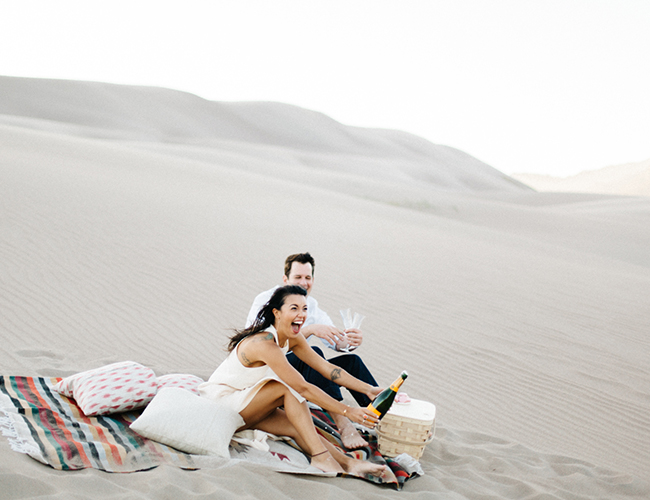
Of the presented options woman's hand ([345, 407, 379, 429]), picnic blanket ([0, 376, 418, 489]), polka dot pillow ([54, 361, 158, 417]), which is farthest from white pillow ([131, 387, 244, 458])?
woman's hand ([345, 407, 379, 429])

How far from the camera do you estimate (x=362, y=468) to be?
3699mm

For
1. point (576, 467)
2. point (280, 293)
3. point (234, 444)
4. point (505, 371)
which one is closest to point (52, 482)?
point (234, 444)

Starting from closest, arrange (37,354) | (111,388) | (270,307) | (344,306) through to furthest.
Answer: (270,307) → (111,388) → (37,354) → (344,306)

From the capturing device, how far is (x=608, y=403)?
5738mm

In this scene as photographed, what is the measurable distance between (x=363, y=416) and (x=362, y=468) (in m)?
0.32

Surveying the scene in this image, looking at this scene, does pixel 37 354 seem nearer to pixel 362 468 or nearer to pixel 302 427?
pixel 302 427

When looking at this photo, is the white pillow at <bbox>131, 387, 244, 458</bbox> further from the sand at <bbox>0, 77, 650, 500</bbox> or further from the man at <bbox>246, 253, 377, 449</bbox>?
the man at <bbox>246, 253, 377, 449</bbox>

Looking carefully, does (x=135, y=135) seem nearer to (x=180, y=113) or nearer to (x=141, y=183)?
(x=180, y=113)

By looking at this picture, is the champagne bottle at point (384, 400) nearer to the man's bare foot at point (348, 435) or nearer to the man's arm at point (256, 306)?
the man's bare foot at point (348, 435)

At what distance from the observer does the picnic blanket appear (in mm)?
3252

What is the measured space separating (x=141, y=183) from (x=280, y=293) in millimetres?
11056

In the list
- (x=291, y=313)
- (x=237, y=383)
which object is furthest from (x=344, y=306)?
(x=291, y=313)

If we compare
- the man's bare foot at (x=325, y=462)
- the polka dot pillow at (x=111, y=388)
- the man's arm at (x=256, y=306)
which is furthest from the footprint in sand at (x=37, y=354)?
the man's bare foot at (x=325, y=462)

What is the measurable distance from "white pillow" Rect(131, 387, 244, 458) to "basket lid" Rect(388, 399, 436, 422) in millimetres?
1075
